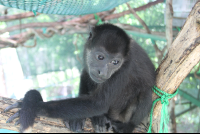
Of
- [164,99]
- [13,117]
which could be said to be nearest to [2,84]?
[13,117]

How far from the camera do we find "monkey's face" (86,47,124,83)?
2.93m

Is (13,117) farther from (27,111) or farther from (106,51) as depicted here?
(106,51)

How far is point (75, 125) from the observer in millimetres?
2959

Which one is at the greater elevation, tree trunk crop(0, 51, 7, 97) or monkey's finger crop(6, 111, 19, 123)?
monkey's finger crop(6, 111, 19, 123)

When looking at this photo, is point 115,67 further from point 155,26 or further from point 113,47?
point 155,26

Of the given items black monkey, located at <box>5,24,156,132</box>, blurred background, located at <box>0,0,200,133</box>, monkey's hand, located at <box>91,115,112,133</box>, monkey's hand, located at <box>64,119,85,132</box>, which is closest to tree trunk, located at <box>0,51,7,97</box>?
blurred background, located at <box>0,0,200,133</box>

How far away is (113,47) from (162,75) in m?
1.04

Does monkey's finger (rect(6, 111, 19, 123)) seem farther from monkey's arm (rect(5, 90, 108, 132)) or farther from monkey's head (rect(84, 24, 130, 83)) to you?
monkey's head (rect(84, 24, 130, 83))

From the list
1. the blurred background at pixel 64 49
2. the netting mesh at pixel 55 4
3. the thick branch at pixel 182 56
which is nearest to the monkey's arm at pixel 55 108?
the thick branch at pixel 182 56

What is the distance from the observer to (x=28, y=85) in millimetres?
6887

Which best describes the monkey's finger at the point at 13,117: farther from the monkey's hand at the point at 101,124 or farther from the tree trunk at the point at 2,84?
the tree trunk at the point at 2,84

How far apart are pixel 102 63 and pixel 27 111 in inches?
56.7

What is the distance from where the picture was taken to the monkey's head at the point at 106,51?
294cm

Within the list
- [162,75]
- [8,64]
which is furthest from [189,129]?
[8,64]
